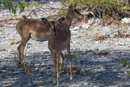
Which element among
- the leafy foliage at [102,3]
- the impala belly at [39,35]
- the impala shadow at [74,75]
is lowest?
the impala shadow at [74,75]

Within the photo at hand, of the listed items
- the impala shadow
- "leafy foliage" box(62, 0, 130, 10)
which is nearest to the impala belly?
the impala shadow

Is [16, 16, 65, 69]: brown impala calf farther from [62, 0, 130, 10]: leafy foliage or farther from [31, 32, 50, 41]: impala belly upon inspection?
[62, 0, 130, 10]: leafy foliage

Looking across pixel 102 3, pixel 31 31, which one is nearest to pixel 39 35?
pixel 31 31

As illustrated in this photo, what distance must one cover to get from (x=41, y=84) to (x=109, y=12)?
29.3ft

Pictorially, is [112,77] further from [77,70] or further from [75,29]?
[75,29]

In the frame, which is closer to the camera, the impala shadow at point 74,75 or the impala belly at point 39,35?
the impala shadow at point 74,75

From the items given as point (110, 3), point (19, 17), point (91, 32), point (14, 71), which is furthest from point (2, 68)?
point (19, 17)

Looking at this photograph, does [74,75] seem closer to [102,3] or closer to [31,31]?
[31,31]

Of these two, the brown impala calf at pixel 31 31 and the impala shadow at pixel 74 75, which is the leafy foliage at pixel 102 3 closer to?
the impala shadow at pixel 74 75

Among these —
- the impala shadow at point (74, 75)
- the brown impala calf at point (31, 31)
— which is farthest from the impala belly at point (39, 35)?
the impala shadow at point (74, 75)

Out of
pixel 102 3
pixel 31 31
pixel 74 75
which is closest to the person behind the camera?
pixel 74 75

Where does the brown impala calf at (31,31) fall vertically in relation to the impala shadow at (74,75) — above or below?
above

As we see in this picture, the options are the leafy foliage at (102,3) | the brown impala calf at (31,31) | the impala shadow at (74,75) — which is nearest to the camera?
the impala shadow at (74,75)

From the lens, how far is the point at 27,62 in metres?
8.23
